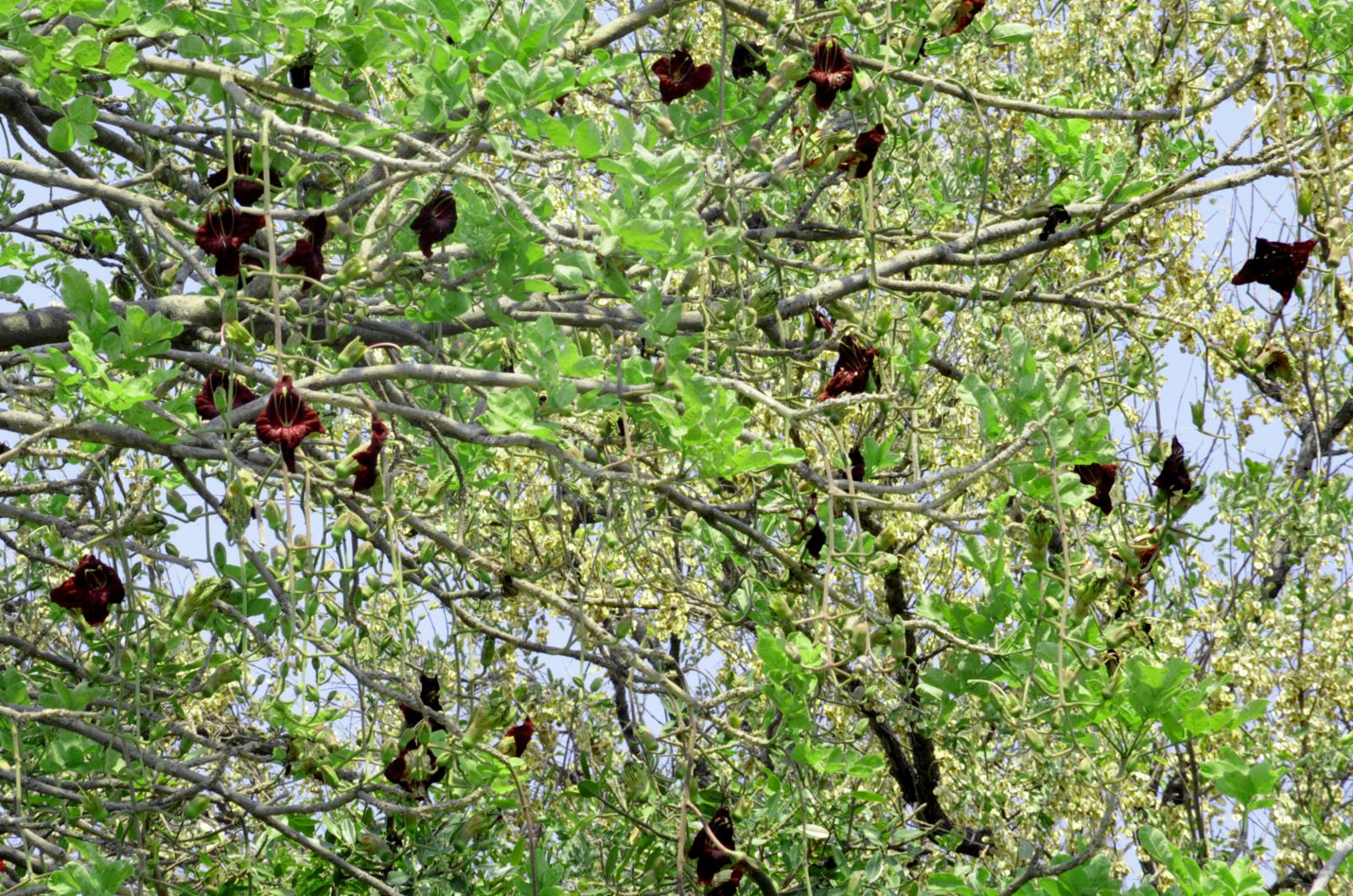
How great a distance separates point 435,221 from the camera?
235 centimetres

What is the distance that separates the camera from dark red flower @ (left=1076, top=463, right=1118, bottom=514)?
7.66 ft

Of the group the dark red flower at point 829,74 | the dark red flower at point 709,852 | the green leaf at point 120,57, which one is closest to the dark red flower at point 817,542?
the dark red flower at point 709,852

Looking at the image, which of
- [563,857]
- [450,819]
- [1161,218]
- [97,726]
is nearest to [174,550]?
[97,726]

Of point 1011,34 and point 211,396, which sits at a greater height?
point 1011,34

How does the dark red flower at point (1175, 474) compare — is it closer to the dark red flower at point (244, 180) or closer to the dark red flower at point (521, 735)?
the dark red flower at point (521, 735)

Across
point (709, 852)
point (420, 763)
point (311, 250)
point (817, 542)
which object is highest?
point (311, 250)

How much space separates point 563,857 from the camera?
3525mm

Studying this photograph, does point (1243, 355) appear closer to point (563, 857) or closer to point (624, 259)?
point (624, 259)

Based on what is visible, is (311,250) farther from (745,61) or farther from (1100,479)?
(1100,479)

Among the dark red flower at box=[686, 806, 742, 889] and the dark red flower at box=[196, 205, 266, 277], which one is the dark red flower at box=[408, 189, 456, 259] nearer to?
the dark red flower at box=[196, 205, 266, 277]

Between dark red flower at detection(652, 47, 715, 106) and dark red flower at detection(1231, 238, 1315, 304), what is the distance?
41.9 inches

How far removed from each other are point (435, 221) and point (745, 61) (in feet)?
2.73

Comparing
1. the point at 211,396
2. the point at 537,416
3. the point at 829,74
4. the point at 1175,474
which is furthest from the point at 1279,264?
the point at 211,396

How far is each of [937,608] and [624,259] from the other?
774 mm
